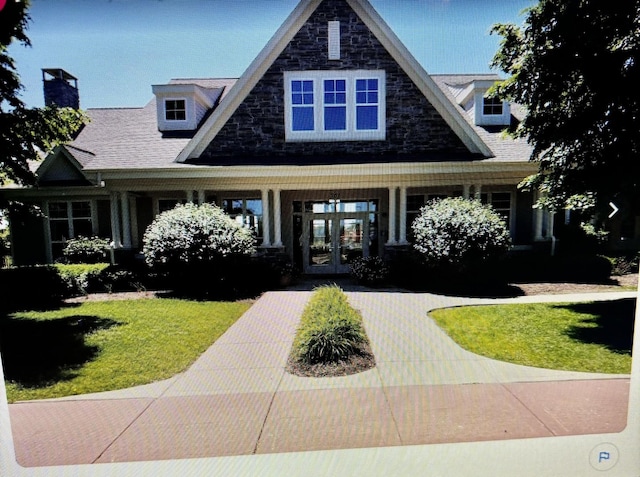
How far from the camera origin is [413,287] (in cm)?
427

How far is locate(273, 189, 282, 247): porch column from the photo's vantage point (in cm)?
461

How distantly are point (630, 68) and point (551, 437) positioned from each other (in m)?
2.87

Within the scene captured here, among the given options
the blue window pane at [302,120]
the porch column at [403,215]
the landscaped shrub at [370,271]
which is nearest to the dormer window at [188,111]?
the blue window pane at [302,120]

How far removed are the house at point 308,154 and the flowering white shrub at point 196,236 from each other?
188 millimetres

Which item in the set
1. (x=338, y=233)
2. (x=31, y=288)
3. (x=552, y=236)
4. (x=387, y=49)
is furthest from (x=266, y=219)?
(x=387, y=49)

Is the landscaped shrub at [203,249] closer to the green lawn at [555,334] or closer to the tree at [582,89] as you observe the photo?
the green lawn at [555,334]

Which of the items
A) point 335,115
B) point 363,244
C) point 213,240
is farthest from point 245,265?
point 335,115

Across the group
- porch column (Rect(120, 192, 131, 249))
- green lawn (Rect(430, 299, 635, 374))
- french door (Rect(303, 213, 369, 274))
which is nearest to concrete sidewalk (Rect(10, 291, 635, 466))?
green lawn (Rect(430, 299, 635, 374))

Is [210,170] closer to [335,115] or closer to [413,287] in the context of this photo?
[335,115]

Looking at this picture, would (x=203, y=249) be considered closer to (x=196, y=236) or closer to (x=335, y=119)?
(x=196, y=236)

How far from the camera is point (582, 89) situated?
262 centimetres

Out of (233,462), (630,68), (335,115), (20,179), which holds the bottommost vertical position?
(233,462)

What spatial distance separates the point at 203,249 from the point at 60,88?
2687mm

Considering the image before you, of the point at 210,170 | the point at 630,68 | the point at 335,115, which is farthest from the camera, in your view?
the point at 335,115
